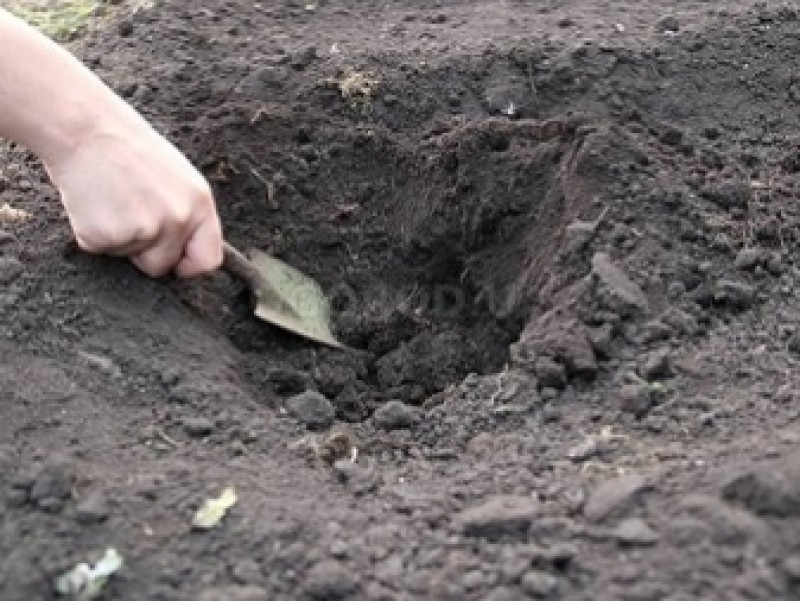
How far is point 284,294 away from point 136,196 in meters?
Result: 0.51

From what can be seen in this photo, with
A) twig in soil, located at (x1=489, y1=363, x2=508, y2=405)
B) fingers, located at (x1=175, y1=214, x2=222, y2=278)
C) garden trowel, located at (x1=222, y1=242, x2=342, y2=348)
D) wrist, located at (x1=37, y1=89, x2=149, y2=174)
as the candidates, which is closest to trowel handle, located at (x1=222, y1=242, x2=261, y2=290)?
garden trowel, located at (x1=222, y1=242, x2=342, y2=348)

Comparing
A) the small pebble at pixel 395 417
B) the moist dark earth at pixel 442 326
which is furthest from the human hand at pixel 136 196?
the small pebble at pixel 395 417

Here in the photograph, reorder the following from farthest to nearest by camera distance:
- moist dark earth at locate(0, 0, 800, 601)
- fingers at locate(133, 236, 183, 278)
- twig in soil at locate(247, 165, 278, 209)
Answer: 1. twig in soil at locate(247, 165, 278, 209)
2. fingers at locate(133, 236, 183, 278)
3. moist dark earth at locate(0, 0, 800, 601)

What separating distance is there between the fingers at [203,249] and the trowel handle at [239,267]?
0.19 meters

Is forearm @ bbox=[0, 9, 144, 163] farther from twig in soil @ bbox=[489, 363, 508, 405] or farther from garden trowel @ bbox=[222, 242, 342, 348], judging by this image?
twig in soil @ bbox=[489, 363, 508, 405]

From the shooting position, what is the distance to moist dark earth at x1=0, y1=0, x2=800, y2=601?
182 cm

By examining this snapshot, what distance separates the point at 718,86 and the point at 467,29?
68 cm

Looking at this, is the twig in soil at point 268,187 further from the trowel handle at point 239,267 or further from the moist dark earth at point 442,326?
the trowel handle at point 239,267

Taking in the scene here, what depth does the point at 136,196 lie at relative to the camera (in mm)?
2299

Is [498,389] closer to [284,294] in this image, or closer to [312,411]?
[312,411]

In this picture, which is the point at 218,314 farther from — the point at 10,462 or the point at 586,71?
the point at 586,71

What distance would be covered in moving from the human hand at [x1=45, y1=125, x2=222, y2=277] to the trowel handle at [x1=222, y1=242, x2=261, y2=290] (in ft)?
0.74

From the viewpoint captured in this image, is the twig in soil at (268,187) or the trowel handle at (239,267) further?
the twig in soil at (268,187)

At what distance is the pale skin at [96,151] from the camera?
2309 millimetres
